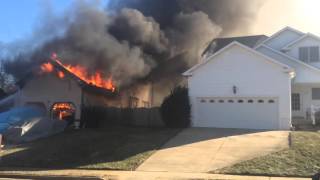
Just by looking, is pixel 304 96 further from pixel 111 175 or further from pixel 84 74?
pixel 111 175

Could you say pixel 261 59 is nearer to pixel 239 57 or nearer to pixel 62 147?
pixel 239 57

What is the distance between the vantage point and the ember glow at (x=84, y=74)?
2933 centimetres

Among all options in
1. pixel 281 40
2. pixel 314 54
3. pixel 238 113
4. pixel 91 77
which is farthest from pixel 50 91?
pixel 314 54

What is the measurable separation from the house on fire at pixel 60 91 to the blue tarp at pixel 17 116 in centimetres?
136

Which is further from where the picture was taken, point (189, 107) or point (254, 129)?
point (189, 107)

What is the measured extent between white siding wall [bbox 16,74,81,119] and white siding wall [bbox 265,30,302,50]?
13215 millimetres

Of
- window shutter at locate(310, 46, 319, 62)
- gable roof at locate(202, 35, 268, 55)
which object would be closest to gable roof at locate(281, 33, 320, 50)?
window shutter at locate(310, 46, 319, 62)

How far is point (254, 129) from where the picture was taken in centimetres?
2406

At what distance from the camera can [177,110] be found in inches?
1001

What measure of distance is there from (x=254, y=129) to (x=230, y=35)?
17.5 metres

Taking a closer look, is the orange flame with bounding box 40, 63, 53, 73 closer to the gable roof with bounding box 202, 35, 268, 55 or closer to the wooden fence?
the wooden fence

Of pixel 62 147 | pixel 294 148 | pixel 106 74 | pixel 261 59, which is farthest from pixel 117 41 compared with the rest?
pixel 294 148

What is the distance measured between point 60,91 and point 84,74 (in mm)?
1800

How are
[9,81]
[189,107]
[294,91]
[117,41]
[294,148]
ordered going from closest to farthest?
1. [294,148]
2. [189,107]
3. [294,91]
4. [117,41]
5. [9,81]
